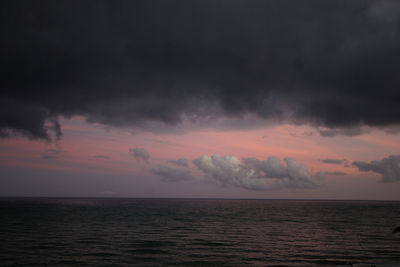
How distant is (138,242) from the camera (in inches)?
1734

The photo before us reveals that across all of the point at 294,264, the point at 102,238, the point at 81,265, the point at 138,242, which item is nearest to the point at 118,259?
the point at 81,265

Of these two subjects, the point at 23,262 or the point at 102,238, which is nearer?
the point at 23,262

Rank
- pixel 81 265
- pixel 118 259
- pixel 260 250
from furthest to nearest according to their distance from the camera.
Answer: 1. pixel 260 250
2. pixel 118 259
3. pixel 81 265

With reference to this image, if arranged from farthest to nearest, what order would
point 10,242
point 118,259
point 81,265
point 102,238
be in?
point 102,238
point 10,242
point 118,259
point 81,265

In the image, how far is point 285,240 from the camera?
157 feet

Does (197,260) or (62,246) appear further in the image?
(62,246)

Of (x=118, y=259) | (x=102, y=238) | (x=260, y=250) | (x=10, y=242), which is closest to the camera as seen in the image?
(x=118, y=259)

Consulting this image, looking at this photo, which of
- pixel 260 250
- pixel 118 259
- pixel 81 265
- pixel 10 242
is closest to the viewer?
pixel 81 265

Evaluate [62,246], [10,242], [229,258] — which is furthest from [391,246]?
[10,242]

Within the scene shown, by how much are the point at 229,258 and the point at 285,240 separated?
58.2 ft

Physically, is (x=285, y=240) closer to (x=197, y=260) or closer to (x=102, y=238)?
(x=197, y=260)

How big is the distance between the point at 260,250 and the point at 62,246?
88.2ft

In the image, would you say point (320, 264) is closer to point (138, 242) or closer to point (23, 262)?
point (138, 242)

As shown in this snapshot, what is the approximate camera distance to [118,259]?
3269 centimetres
